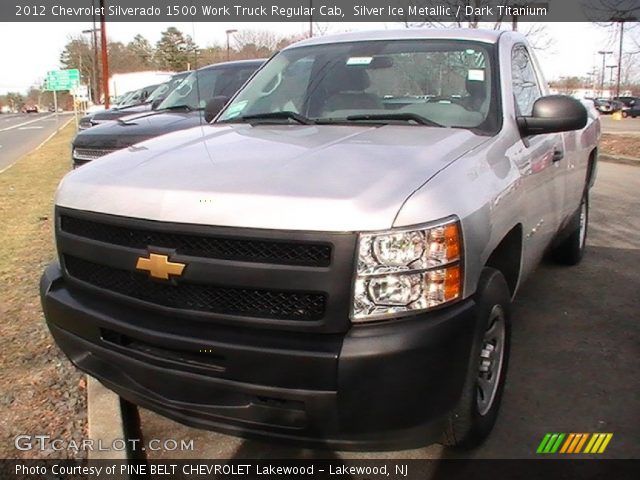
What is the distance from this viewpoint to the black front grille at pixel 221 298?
83.4 inches

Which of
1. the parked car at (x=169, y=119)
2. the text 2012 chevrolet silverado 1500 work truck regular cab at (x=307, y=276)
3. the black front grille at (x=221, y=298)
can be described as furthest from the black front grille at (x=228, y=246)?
the parked car at (x=169, y=119)

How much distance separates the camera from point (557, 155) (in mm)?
3752

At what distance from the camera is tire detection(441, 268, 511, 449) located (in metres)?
2.36

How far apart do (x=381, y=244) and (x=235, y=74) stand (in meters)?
6.23

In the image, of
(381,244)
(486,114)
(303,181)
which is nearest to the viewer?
(381,244)

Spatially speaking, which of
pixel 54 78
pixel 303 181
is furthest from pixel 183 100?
pixel 54 78

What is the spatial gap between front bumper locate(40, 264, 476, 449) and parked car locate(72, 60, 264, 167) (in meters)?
3.21

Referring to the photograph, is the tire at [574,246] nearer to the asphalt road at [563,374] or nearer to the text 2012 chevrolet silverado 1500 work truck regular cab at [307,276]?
the asphalt road at [563,374]

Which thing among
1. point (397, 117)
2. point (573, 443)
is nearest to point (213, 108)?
point (397, 117)

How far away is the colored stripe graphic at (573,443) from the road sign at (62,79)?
33474mm

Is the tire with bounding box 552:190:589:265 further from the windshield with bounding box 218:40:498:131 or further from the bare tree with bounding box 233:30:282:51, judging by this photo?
the bare tree with bounding box 233:30:282:51

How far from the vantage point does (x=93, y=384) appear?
3178 millimetres

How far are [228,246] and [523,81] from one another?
2459mm

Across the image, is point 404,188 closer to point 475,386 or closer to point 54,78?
point 475,386
